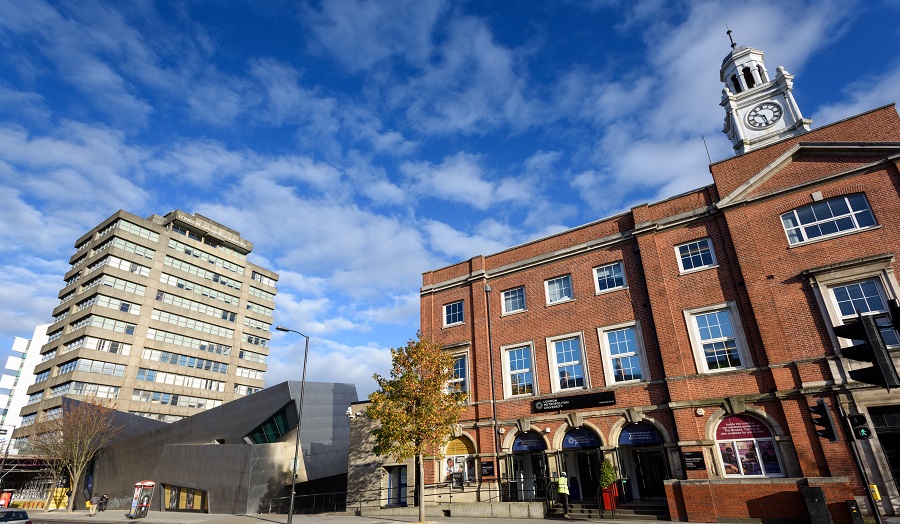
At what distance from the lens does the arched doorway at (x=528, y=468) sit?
70.3 feet

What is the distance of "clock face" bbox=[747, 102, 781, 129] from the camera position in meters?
44.1

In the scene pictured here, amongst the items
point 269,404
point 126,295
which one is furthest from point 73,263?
point 269,404

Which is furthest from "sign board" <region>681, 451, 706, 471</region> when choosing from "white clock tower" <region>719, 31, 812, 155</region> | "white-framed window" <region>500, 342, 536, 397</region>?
"white clock tower" <region>719, 31, 812, 155</region>

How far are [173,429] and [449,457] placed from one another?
28.8 m

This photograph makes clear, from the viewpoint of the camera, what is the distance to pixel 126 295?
67.4 meters

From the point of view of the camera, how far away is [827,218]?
18.0 m

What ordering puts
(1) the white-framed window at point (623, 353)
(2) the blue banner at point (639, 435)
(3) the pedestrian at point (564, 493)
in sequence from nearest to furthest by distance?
(3) the pedestrian at point (564, 493) < (2) the blue banner at point (639, 435) < (1) the white-framed window at point (623, 353)

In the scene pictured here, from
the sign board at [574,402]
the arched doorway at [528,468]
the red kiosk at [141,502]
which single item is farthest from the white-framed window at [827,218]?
the red kiosk at [141,502]

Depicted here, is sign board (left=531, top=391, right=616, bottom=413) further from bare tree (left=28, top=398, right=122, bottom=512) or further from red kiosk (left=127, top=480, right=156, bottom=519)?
bare tree (left=28, top=398, right=122, bottom=512)

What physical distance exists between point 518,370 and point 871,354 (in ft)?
58.5

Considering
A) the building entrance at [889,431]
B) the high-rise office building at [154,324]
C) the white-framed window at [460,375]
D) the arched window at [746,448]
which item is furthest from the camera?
the high-rise office building at [154,324]

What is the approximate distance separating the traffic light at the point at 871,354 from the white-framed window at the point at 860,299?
1226cm

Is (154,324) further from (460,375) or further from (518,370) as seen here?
(518,370)

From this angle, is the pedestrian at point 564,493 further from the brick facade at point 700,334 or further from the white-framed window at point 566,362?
the white-framed window at point 566,362
